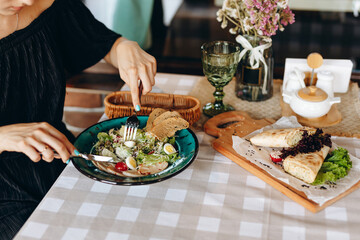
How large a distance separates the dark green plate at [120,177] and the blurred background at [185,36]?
4.42 feet

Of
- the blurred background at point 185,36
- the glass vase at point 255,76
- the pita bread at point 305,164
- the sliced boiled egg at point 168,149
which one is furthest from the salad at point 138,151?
the blurred background at point 185,36

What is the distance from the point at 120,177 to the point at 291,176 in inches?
18.1

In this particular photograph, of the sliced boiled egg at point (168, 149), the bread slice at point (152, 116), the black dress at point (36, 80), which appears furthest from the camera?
the black dress at point (36, 80)

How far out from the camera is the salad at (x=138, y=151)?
1.07 m

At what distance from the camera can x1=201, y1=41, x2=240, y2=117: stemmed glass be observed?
4.50 ft

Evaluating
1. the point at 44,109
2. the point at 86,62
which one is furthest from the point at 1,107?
the point at 86,62

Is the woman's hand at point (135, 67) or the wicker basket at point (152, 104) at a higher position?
the woman's hand at point (135, 67)

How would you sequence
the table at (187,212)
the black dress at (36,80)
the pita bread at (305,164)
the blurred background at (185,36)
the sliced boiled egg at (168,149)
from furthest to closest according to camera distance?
the blurred background at (185,36), the black dress at (36,80), the sliced boiled egg at (168,149), the pita bread at (305,164), the table at (187,212)

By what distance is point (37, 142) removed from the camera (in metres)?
1.02

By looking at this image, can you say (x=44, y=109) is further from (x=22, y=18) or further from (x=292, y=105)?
(x=292, y=105)

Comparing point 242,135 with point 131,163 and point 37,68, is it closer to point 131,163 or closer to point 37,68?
point 131,163

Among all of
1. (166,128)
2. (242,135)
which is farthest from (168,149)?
(242,135)

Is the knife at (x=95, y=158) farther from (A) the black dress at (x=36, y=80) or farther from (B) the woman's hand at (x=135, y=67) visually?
(A) the black dress at (x=36, y=80)

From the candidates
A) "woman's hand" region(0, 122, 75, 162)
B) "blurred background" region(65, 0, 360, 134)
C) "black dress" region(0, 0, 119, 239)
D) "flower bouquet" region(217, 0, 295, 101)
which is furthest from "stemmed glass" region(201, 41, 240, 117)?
"blurred background" region(65, 0, 360, 134)
